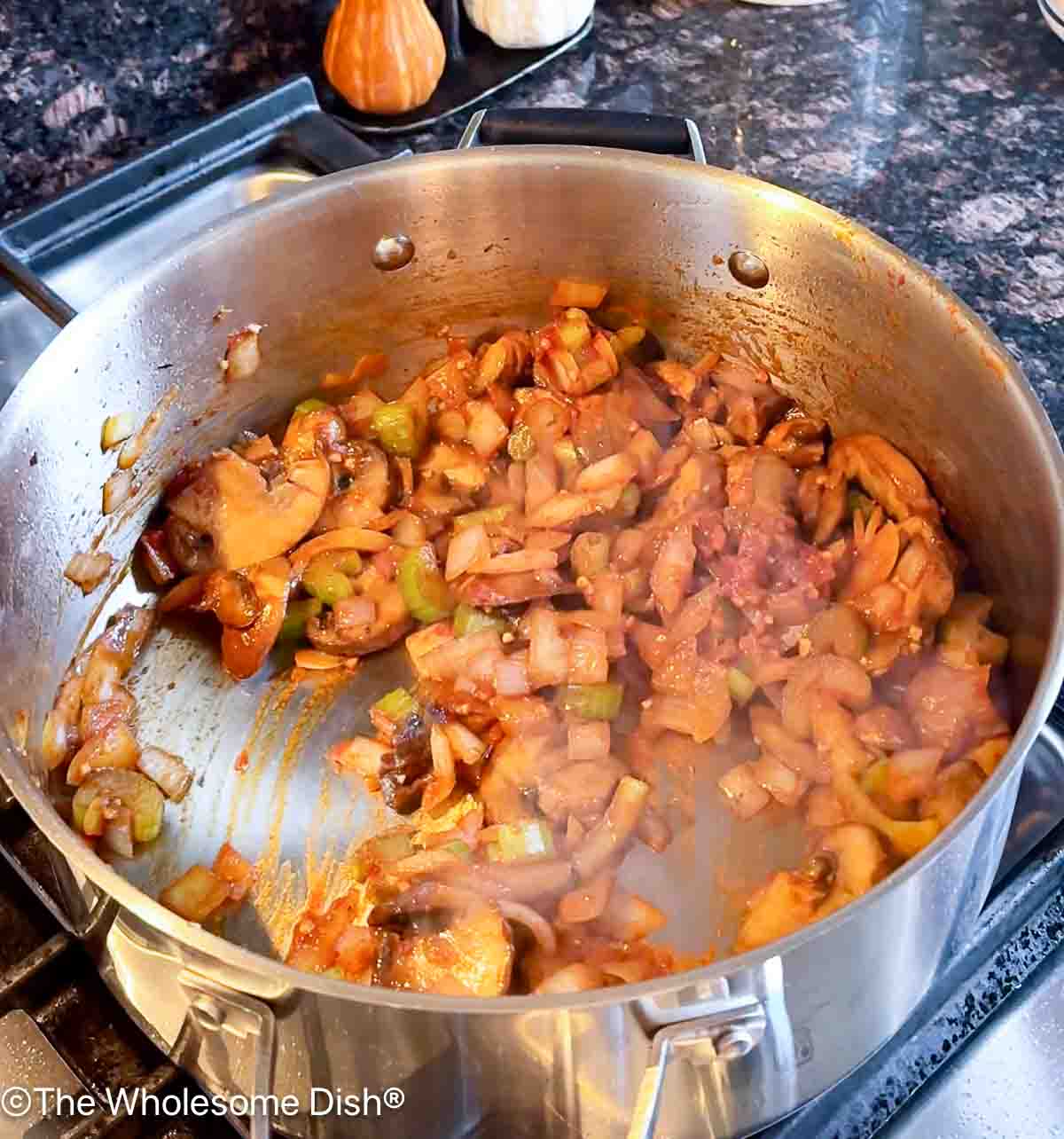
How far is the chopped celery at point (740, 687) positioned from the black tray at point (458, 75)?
922 mm

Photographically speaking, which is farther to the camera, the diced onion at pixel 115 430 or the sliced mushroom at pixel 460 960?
the diced onion at pixel 115 430

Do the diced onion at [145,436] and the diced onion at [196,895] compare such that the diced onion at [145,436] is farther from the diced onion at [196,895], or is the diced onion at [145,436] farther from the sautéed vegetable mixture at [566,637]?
the diced onion at [196,895]

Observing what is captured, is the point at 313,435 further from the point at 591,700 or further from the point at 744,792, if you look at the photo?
the point at 744,792

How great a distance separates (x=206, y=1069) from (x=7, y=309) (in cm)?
98

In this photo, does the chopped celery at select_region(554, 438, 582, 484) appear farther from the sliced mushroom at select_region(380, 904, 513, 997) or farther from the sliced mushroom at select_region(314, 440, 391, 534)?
the sliced mushroom at select_region(380, 904, 513, 997)

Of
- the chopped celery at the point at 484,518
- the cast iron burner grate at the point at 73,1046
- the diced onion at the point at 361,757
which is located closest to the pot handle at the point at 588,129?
the chopped celery at the point at 484,518

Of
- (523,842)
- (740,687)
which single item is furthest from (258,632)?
(740,687)

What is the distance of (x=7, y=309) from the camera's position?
5.09 ft

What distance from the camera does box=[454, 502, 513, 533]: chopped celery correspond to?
1.49 m

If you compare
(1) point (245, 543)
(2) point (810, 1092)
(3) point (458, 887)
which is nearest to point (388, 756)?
(3) point (458, 887)

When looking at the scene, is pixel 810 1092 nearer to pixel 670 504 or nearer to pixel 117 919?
pixel 117 919

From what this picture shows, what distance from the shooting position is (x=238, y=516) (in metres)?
1.46

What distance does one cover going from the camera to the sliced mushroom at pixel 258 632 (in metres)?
1.44

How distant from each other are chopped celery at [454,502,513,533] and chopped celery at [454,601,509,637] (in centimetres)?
10
